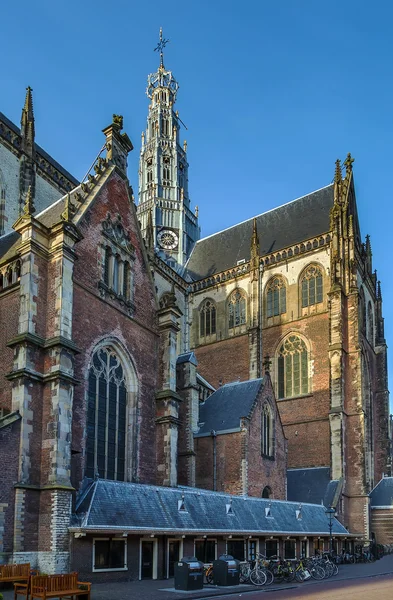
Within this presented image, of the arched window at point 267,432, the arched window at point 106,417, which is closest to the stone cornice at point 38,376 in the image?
the arched window at point 106,417

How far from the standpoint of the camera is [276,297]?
157 feet

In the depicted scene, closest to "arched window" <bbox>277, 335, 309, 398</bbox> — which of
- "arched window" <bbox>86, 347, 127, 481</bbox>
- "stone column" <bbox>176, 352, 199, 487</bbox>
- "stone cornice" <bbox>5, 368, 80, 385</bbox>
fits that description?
"stone column" <bbox>176, 352, 199, 487</bbox>

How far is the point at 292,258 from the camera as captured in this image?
Answer: 47.5m

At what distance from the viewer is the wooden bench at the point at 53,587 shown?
1431 cm

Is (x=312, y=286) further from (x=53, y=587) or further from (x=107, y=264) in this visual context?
(x=53, y=587)

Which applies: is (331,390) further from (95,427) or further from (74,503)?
(74,503)

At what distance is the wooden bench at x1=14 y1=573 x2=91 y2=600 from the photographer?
14.3m

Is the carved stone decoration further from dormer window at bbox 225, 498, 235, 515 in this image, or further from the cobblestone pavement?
the cobblestone pavement

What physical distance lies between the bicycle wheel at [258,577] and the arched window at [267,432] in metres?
12.5

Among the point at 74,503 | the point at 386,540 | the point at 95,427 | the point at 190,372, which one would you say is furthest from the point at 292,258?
the point at 74,503

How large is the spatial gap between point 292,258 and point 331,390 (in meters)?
11.3

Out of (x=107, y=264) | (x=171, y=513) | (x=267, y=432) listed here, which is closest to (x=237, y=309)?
(x=267, y=432)

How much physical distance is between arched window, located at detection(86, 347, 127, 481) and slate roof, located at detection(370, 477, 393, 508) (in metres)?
23.8

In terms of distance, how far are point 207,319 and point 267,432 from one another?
17794 mm
